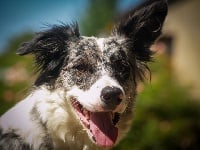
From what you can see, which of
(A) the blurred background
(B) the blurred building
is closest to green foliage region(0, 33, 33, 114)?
(A) the blurred background

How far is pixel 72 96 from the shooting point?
2262 mm

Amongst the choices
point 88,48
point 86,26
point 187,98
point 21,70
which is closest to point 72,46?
point 88,48

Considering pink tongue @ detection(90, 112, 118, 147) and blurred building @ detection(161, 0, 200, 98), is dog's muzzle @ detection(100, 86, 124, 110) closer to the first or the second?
pink tongue @ detection(90, 112, 118, 147)

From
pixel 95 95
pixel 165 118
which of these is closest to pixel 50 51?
pixel 95 95

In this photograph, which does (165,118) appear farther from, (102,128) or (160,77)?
(102,128)

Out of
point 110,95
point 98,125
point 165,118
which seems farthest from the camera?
point 165,118

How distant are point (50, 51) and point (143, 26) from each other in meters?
0.43

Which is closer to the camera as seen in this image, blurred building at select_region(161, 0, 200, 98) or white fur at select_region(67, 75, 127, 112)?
white fur at select_region(67, 75, 127, 112)

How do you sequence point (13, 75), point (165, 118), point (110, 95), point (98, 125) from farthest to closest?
point (165, 118) < point (13, 75) < point (98, 125) < point (110, 95)

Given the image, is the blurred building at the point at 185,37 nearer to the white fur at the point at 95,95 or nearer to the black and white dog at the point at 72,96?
the black and white dog at the point at 72,96

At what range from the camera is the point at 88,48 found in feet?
7.62

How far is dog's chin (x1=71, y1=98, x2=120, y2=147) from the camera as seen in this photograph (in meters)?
2.21

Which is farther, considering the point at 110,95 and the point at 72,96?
the point at 72,96

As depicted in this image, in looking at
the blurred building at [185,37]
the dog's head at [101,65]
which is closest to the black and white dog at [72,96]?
the dog's head at [101,65]
